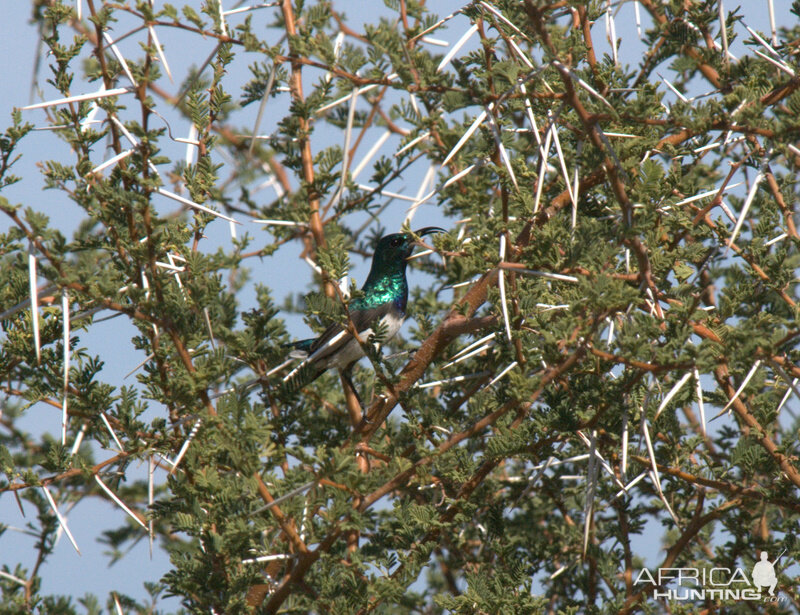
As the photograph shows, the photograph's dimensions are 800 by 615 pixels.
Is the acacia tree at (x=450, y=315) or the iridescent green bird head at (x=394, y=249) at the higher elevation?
the iridescent green bird head at (x=394, y=249)

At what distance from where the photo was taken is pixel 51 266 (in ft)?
8.39

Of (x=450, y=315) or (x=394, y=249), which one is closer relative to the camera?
(x=450, y=315)

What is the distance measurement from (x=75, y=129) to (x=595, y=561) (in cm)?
269

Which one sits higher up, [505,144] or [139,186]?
[505,144]

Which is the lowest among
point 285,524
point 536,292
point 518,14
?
point 285,524

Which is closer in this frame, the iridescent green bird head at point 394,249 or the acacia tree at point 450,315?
the acacia tree at point 450,315

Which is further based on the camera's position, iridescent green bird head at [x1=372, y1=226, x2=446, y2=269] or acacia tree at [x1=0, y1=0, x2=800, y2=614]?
iridescent green bird head at [x1=372, y1=226, x2=446, y2=269]

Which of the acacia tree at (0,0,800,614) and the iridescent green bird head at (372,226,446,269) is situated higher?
the iridescent green bird head at (372,226,446,269)

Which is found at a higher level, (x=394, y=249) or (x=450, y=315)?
(x=394, y=249)

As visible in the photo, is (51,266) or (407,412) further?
(407,412)

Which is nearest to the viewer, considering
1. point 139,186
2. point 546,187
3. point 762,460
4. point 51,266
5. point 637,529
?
point 51,266

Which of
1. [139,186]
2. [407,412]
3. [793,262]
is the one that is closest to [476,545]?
[407,412]

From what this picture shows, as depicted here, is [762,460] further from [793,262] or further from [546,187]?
[546,187]

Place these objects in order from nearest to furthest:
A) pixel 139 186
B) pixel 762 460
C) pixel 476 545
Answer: pixel 139 186, pixel 762 460, pixel 476 545
